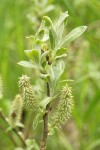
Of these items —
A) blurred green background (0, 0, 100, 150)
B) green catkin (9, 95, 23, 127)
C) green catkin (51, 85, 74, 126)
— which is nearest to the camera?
green catkin (51, 85, 74, 126)

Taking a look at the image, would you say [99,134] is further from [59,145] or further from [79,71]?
[79,71]

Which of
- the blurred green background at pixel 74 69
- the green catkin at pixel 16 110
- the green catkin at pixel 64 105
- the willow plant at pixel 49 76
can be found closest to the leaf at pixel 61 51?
the willow plant at pixel 49 76

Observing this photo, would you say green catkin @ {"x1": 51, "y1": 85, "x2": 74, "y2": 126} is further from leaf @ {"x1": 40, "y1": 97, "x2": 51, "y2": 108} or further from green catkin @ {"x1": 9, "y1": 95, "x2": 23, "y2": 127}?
green catkin @ {"x1": 9, "y1": 95, "x2": 23, "y2": 127}

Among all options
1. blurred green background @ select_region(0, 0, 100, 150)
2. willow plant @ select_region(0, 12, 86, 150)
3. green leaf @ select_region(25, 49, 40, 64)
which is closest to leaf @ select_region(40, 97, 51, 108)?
willow plant @ select_region(0, 12, 86, 150)

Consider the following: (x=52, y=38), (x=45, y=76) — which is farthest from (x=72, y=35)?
(x=45, y=76)

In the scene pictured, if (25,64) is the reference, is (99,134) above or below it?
below

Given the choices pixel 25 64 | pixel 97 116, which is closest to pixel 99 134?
pixel 97 116
